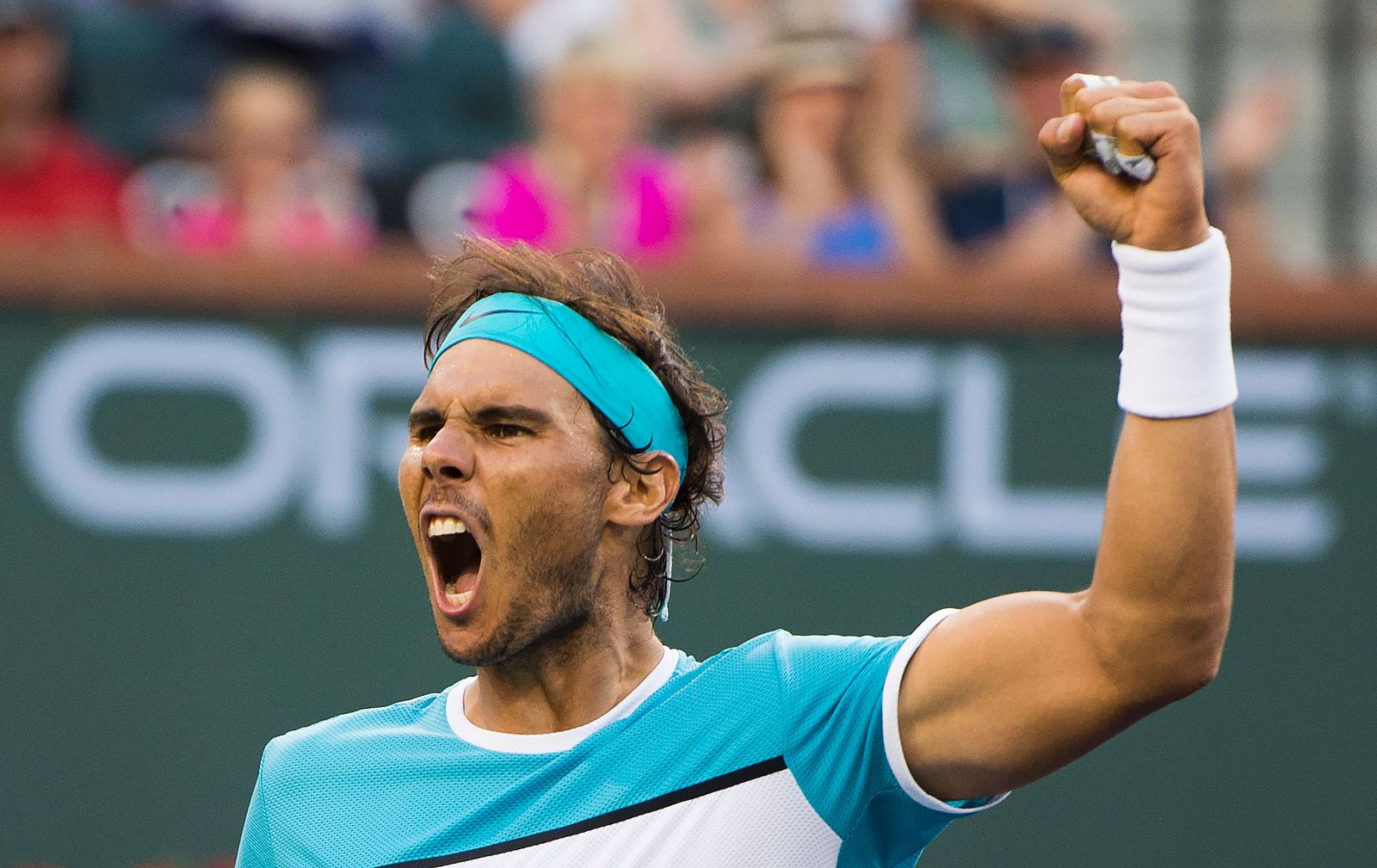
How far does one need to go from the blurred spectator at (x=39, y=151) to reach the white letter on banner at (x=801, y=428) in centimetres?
218

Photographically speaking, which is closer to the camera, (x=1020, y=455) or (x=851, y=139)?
(x=1020, y=455)

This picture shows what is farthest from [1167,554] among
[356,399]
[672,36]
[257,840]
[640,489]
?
[672,36]

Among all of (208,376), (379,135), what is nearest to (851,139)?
(379,135)

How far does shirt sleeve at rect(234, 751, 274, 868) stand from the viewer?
2764 mm

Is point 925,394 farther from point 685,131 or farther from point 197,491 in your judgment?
point 197,491

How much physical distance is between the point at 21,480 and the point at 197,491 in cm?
49

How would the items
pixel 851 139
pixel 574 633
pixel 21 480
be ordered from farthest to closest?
pixel 851 139 → pixel 21 480 → pixel 574 633

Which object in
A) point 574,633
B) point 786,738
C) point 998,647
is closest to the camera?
point 998,647

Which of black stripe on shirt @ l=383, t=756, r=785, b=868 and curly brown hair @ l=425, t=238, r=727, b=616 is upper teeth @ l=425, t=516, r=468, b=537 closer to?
curly brown hair @ l=425, t=238, r=727, b=616

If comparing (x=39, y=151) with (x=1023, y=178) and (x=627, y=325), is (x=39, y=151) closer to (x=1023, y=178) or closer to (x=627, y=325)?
(x=1023, y=178)

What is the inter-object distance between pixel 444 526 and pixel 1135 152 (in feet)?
3.80

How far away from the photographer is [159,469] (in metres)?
5.33

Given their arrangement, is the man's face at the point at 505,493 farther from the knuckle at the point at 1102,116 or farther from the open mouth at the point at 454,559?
the knuckle at the point at 1102,116

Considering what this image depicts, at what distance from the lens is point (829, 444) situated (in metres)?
5.54
